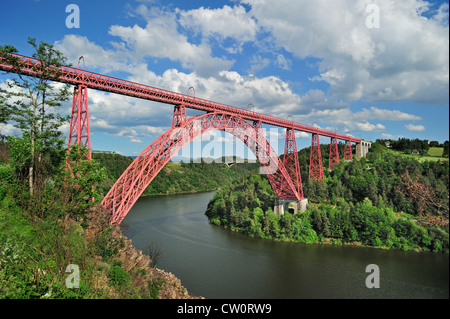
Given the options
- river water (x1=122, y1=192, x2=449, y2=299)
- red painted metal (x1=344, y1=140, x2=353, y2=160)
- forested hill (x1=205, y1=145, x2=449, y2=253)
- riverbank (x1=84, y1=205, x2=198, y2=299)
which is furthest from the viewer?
red painted metal (x1=344, y1=140, x2=353, y2=160)

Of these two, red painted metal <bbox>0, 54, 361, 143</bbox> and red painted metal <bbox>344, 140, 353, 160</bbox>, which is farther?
red painted metal <bbox>344, 140, 353, 160</bbox>

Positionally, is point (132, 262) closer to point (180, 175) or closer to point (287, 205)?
point (287, 205)

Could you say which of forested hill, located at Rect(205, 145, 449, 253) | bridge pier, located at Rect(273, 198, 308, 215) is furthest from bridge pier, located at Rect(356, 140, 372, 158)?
bridge pier, located at Rect(273, 198, 308, 215)

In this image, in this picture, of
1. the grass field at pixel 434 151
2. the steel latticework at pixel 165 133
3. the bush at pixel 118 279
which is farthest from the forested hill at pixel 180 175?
the bush at pixel 118 279

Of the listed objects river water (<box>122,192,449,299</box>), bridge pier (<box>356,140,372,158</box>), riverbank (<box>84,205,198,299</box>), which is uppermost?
bridge pier (<box>356,140,372,158</box>)

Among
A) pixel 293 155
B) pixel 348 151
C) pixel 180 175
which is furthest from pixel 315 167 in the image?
pixel 180 175

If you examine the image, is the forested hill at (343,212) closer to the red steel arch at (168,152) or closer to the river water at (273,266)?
the river water at (273,266)

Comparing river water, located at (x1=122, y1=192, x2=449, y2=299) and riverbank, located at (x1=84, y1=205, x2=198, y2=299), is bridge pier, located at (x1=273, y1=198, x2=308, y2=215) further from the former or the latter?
riverbank, located at (x1=84, y1=205, x2=198, y2=299)
